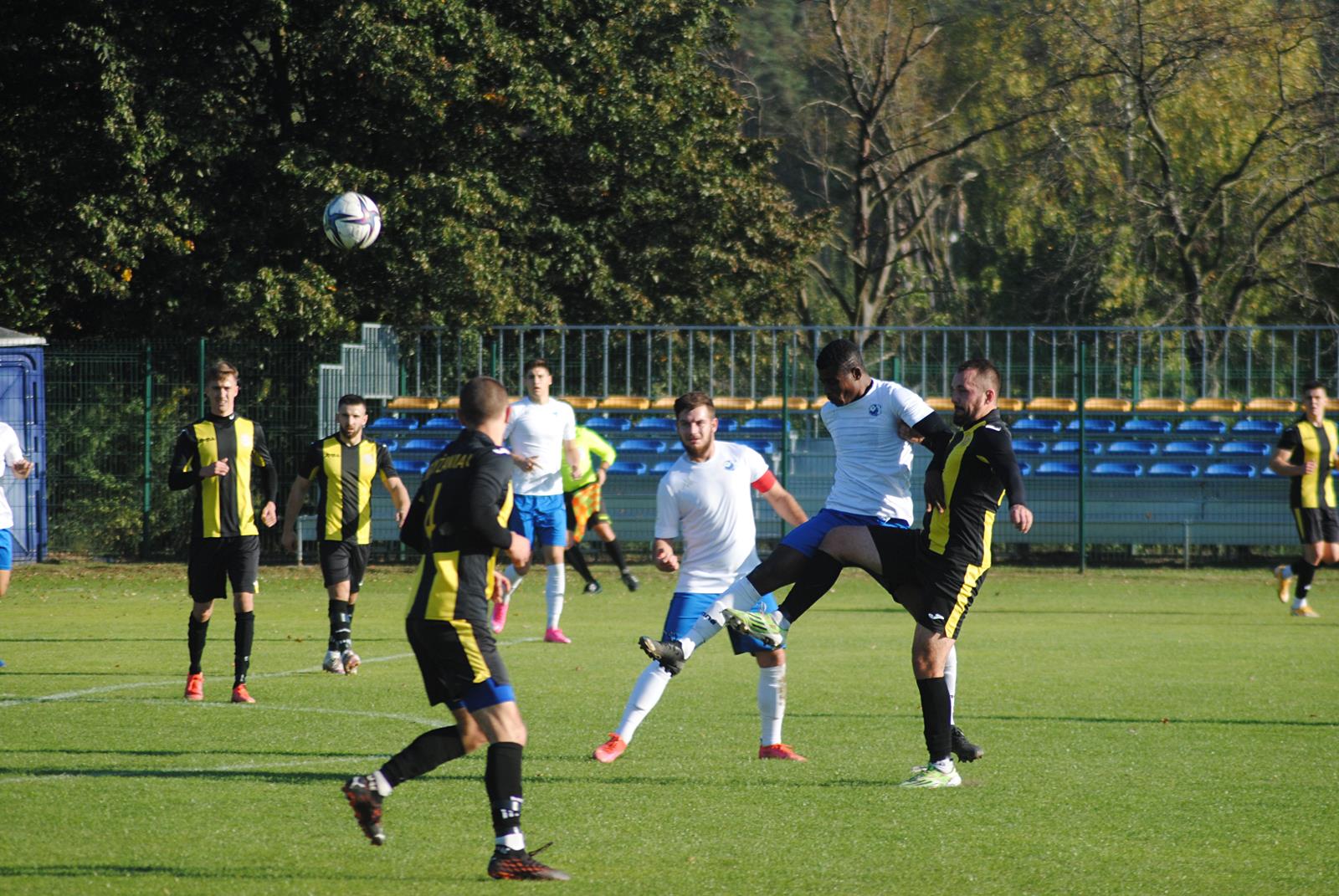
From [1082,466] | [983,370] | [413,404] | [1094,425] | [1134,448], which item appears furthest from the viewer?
[413,404]

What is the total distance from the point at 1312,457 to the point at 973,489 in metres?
9.58

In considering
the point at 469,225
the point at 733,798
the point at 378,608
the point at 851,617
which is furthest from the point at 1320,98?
the point at 733,798

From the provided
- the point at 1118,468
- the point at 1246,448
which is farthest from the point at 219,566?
the point at 1246,448

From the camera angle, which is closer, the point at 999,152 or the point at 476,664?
the point at 476,664

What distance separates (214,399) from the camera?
34.8ft

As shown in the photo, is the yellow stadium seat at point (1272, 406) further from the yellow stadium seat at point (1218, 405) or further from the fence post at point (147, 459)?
the fence post at point (147, 459)

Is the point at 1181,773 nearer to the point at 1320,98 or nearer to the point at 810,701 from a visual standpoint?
the point at 810,701

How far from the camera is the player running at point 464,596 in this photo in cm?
575

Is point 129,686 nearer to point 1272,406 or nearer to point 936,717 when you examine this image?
point 936,717

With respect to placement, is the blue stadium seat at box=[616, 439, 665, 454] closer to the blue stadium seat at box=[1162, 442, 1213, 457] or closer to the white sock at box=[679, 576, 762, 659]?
the blue stadium seat at box=[1162, 442, 1213, 457]

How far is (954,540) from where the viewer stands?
7539 millimetres

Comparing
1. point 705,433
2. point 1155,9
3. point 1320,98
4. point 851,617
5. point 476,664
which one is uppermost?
point 1155,9

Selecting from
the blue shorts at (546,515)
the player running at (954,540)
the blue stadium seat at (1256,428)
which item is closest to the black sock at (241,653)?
the player running at (954,540)

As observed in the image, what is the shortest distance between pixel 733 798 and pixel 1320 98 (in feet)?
85.6
